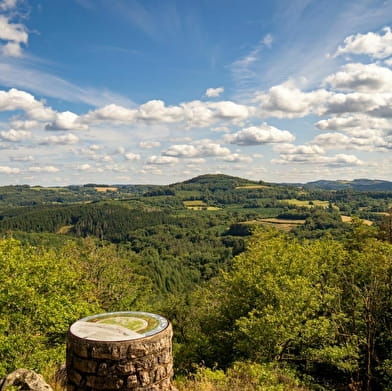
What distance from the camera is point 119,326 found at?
5.21m

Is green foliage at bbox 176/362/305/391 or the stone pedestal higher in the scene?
the stone pedestal

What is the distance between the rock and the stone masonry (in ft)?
17.2

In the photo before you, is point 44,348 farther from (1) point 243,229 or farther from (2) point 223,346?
(1) point 243,229

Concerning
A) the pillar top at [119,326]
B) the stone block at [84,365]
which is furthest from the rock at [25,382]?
the stone block at [84,365]

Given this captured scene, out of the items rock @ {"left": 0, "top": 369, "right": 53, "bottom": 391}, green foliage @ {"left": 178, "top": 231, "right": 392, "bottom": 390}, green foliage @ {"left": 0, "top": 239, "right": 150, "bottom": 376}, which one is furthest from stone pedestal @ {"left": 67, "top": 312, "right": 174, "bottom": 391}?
green foliage @ {"left": 178, "top": 231, "right": 392, "bottom": 390}

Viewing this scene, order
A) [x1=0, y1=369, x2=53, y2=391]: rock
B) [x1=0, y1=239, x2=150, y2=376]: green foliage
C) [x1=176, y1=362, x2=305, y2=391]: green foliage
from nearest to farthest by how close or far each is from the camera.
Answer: [x1=0, y1=369, x2=53, y2=391]: rock, [x1=176, y1=362, x2=305, y2=391]: green foliage, [x1=0, y1=239, x2=150, y2=376]: green foliage

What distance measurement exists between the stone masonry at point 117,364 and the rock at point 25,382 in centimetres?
523

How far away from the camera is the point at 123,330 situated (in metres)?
5.00

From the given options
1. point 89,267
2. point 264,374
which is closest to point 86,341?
point 264,374

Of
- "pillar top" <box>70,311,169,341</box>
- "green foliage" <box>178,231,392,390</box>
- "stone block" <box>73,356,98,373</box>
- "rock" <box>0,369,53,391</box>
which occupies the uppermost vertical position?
"pillar top" <box>70,311,169,341</box>

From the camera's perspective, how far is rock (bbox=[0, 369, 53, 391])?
8.76 metres

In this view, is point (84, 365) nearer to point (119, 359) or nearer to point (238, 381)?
point (119, 359)

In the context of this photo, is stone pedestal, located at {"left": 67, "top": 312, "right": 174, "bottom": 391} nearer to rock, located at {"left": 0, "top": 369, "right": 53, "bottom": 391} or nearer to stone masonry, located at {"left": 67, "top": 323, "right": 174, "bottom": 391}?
stone masonry, located at {"left": 67, "top": 323, "right": 174, "bottom": 391}

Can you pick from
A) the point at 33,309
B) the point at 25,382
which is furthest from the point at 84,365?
the point at 33,309
